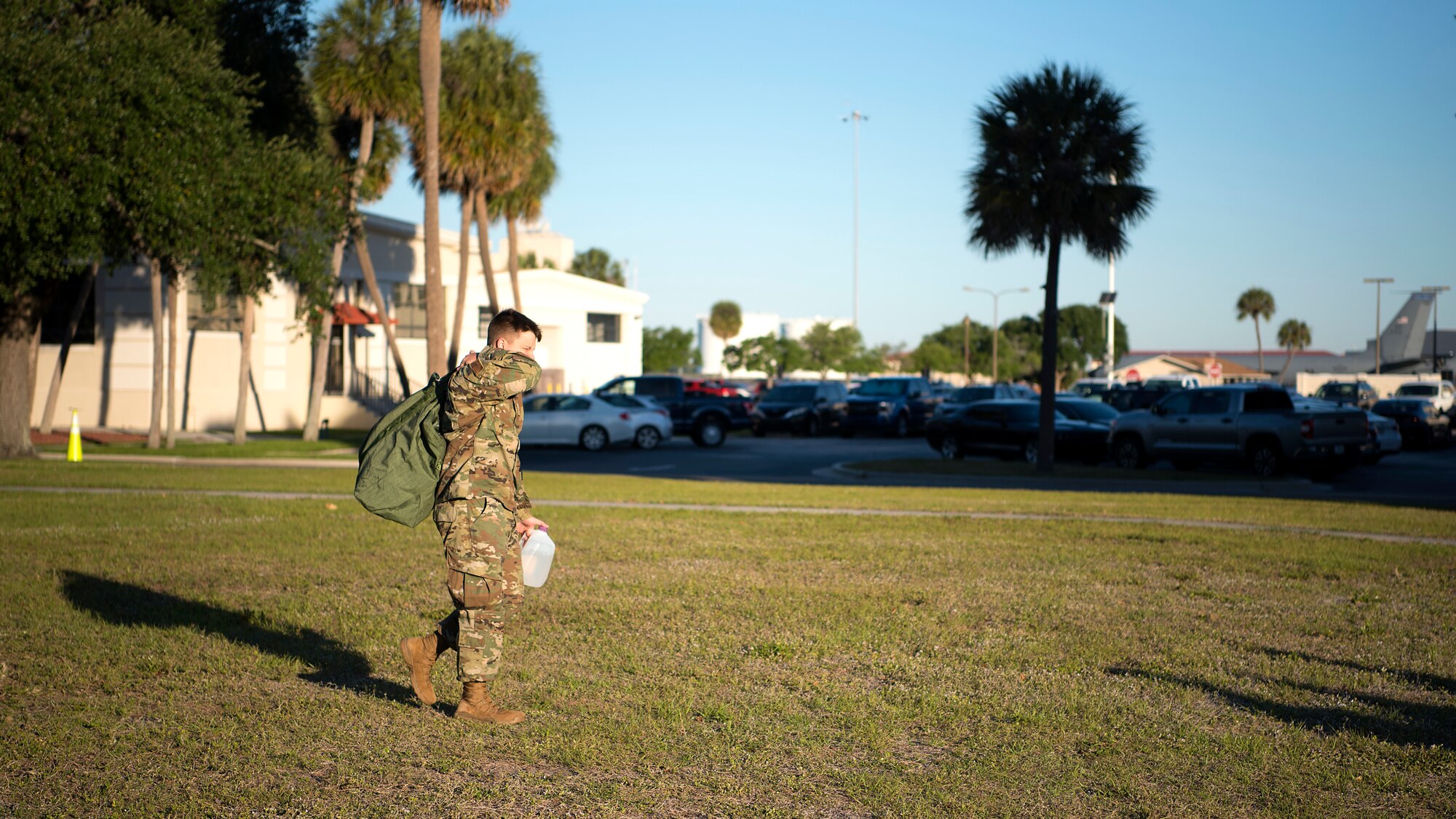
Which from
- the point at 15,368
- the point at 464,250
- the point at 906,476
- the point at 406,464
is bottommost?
the point at 906,476

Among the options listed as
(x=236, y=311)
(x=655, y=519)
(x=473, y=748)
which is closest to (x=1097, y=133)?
(x=655, y=519)

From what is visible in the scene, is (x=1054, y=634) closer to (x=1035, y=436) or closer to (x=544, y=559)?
(x=544, y=559)

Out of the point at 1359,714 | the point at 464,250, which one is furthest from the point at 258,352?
the point at 1359,714

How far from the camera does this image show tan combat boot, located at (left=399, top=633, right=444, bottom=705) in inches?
223

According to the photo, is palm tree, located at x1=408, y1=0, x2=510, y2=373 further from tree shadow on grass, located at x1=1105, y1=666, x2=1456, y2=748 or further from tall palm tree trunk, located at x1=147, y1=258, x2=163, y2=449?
tree shadow on grass, located at x1=1105, y1=666, x2=1456, y2=748

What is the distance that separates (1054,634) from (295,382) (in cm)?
3132

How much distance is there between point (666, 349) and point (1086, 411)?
7752cm

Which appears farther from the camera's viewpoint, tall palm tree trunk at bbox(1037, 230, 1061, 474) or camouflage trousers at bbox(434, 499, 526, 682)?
tall palm tree trunk at bbox(1037, 230, 1061, 474)

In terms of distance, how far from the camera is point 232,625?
A: 7.67 metres

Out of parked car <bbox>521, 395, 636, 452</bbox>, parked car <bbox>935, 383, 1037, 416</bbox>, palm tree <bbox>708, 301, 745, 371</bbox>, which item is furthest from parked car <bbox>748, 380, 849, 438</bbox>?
palm tree <bbox>708, 301, 745, 371</bbox>

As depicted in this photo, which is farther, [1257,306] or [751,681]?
[1257,306]

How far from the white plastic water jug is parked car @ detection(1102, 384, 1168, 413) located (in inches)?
1276

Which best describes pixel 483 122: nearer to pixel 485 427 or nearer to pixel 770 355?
pixel 485 427

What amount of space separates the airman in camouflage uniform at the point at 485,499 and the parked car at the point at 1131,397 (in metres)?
32.5
